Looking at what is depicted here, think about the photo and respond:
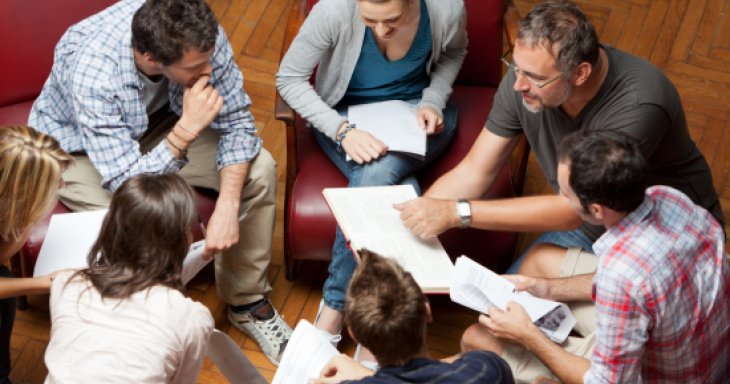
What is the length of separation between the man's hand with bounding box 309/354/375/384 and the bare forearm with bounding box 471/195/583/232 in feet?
2.01

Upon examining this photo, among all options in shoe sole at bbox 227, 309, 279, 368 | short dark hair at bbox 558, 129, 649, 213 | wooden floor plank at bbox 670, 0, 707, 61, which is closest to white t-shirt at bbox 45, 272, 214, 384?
shoe sole at bbox 227, 309, 279, 368

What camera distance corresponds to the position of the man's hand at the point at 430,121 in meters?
2.23

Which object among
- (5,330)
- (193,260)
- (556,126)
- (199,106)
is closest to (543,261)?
(556,126)

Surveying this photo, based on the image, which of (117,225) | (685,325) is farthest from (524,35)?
(117,225)

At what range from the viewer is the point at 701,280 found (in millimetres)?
1496

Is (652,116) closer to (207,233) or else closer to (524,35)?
(524,35)

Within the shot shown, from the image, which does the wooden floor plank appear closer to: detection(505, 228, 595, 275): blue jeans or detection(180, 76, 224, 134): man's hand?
detection(505, 228, 595, 275): blue jeans

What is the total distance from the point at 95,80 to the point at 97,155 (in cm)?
23

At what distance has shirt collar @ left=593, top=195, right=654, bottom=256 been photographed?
59.0 inches

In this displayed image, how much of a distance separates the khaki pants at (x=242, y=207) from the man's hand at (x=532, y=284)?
0.89 metres

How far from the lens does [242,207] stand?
2264mm

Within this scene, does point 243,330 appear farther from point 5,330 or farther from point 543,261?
point 543,261

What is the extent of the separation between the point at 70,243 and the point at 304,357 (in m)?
0.76

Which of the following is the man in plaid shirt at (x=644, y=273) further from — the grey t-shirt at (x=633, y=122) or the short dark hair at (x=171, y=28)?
the short dark hair at (x=171, y=28)
